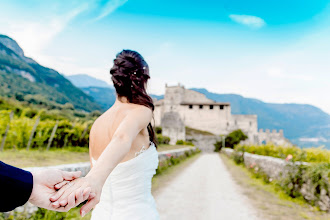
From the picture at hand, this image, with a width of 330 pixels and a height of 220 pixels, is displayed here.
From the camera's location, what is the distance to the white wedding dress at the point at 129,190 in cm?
191

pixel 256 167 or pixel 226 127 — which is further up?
pixel 226 127

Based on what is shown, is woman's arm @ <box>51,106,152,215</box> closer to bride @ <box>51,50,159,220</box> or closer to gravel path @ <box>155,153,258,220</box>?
bride @ <box>51,50,159,220</box>

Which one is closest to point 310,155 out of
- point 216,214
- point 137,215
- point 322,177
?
point 322,177

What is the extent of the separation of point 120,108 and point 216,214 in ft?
14.7

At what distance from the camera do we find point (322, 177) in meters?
5.89

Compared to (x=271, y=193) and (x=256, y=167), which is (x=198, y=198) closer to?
(x=271, y=193)

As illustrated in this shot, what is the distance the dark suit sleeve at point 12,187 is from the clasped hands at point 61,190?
2.0 inches

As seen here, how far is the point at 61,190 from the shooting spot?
1213mm

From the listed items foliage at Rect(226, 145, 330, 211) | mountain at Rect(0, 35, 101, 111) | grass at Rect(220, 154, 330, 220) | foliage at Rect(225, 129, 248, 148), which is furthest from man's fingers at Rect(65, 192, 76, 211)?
mountain at Rect(0, 35, 101, 111)

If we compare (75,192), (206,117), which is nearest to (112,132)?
(75,192)

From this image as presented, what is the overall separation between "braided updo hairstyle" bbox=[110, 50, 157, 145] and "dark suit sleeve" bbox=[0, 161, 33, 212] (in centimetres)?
99

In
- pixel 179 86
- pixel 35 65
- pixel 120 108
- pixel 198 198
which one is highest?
pixel 35 65

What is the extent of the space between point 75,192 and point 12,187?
0.84 ft

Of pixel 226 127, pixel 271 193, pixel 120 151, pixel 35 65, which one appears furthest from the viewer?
pixel 35 65
